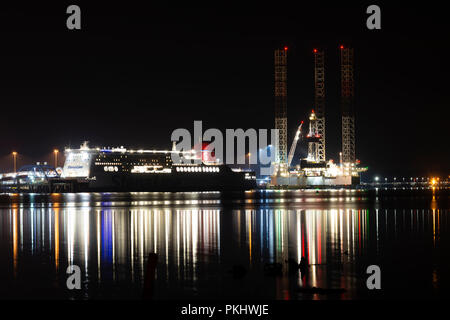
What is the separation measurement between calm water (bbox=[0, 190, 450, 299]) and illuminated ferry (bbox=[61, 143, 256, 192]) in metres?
61.8

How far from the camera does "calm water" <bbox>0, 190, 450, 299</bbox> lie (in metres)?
12.3

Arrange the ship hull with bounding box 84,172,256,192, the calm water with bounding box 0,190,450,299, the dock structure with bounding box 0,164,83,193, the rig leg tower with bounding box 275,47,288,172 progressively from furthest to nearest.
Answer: the rig leg tower with bounding box 275,47,288,172 < the dock structure with bounding box 0,164,83,193 < the ship hull with bounding box 84,172,256,192 < the calm water with bounding box 0,190,450,299

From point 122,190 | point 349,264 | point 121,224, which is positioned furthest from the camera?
point 122,190

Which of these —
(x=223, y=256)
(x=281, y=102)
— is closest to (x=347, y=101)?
(x=281, y=102)

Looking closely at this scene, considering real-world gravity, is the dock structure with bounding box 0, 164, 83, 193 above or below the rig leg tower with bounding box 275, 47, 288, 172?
below

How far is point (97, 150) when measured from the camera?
91375 mm

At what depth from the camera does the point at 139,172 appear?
301 feet

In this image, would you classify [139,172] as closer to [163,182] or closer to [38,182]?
[163,182]

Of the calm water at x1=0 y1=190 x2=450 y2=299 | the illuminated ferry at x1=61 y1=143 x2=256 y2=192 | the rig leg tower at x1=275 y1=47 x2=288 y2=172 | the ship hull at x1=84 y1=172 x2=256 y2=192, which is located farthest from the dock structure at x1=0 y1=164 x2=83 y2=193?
the calm water at x1=0 y1=190 x2=450 y2=299

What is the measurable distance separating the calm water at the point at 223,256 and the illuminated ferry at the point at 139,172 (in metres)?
61.8

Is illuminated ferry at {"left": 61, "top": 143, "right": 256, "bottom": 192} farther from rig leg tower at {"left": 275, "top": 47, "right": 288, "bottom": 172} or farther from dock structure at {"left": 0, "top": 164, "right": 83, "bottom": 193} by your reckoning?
rig leg tower at {"left": 275, "top": 47, "right": 288, "bottom": 172}
